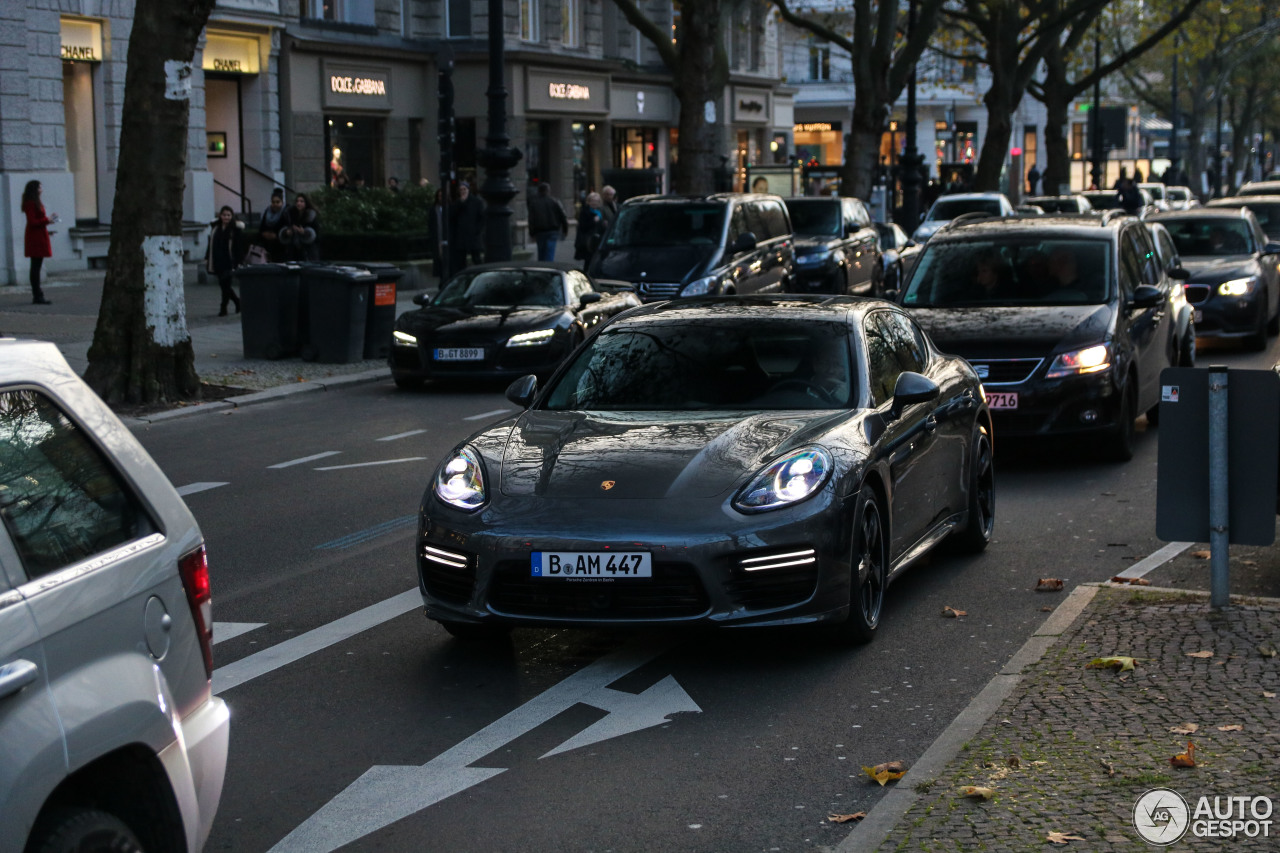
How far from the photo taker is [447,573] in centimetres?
684

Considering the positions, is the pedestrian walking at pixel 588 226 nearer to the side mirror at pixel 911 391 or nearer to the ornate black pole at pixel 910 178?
the ornate black pole at pixel 910 178

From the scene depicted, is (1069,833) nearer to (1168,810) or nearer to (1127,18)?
(1168,810)

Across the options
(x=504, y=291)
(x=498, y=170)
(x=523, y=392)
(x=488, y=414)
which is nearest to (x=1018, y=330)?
(x=523, y=392)

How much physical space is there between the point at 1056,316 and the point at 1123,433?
961 mm

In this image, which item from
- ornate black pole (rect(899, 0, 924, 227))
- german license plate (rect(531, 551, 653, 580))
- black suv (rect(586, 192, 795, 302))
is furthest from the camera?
ornate black pole (rect(899, 0, 924, 227))

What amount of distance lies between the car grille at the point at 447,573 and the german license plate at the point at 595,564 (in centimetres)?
36

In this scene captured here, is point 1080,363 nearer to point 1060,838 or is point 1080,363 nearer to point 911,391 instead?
point 911,391

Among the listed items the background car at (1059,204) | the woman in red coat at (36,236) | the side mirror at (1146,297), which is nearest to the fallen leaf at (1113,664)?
the side mirror at (1146,297)

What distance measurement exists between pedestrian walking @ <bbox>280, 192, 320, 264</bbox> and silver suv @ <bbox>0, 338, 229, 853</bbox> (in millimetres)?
22547

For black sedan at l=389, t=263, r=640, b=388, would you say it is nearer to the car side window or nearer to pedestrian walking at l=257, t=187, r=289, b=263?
pedestrian walking at l=257, t=187, r=289, b=263

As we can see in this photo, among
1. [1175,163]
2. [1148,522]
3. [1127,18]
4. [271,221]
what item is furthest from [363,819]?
[1175,163]

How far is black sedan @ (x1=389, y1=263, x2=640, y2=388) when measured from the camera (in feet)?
58.1

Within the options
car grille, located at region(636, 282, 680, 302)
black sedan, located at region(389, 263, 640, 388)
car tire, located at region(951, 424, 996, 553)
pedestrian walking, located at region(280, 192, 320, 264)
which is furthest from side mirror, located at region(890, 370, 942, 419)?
pedestrian walking, located at region(280, 192, 320, 264)
